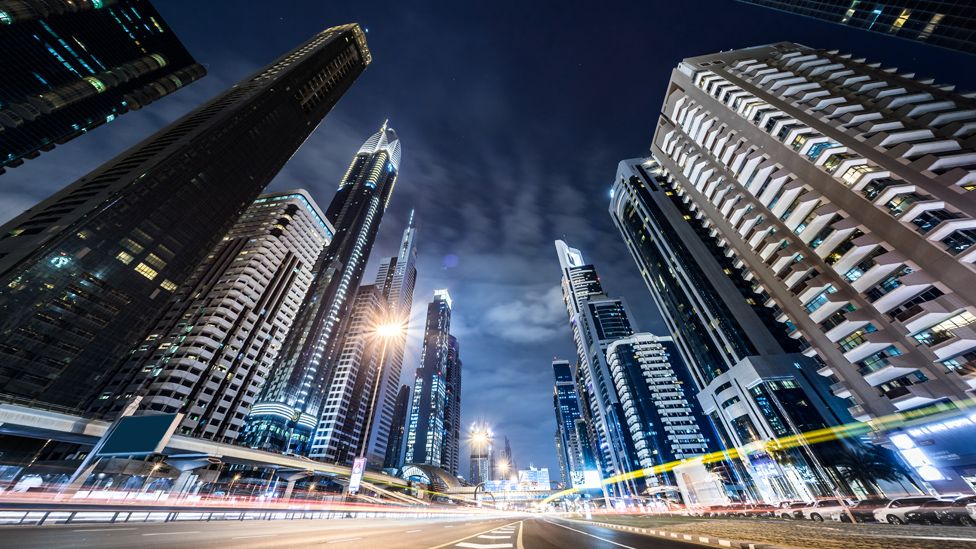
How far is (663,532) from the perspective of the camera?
49.8ft

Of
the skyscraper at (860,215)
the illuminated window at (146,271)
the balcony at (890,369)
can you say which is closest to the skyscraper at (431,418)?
the illuminated window at (146,271)

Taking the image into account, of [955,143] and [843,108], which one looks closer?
[955,143]

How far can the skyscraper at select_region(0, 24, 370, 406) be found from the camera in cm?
5019

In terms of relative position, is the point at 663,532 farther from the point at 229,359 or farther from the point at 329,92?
the point at 329,92

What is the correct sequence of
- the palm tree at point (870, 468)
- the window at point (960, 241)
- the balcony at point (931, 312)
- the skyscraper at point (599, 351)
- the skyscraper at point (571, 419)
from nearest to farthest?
1. the window at point (960, 241)
2. the balcony at point (931, 312)
3. the palm tree at point (870, 468)
4. the skyscraper at point (599, 351)
5. the skyscraper at point (571, 419)

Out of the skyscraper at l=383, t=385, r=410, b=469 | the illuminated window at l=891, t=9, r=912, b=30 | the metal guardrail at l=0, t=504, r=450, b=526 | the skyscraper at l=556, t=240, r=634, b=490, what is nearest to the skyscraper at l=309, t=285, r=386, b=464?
the skyscraper at l=383, t=385, r=410, b=469

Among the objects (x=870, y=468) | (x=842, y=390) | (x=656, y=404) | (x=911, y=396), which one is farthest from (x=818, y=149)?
(x=656, y=404)

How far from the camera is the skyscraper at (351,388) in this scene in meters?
105

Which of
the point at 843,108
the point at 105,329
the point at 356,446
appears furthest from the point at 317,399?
the point at 843,108

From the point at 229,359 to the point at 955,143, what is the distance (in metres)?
116

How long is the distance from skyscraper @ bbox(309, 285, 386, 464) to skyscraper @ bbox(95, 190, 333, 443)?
31.3 m

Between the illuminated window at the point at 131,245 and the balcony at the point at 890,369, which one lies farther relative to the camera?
the illuminated window at the point at 131,245

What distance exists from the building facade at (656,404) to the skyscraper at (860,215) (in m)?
63.4

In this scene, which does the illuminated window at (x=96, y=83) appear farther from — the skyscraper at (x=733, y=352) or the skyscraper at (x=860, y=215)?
the skyscraper at (x=733, y=352)
